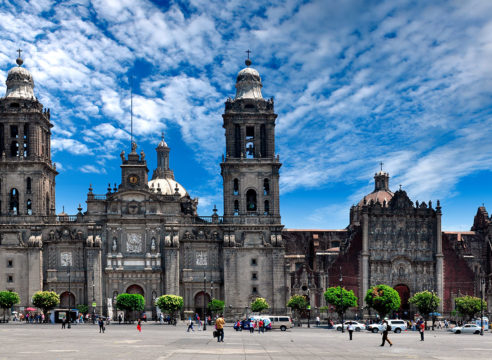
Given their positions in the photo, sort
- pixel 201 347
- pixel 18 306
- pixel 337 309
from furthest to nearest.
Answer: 1. pixel 18 306
2. pixel 337 309
3. pixel 201 347

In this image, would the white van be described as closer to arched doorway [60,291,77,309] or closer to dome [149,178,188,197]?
arched doorway [60,291,77,309]

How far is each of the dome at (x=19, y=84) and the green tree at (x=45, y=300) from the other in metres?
26.0

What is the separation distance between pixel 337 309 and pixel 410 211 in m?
18.6

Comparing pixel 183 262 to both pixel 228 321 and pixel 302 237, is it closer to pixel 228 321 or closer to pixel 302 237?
pixel 228 321

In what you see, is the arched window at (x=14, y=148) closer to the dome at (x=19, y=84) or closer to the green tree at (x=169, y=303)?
the dome at (x=19, y=84)

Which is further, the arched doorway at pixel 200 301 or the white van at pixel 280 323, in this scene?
the arched doorway at pixel 200 301

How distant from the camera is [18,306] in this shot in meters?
84.3

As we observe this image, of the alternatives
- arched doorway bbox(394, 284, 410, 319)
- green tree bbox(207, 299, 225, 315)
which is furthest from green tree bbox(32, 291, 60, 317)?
arched doorway bbox(394, 284, 410, 319)

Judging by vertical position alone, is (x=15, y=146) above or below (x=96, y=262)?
above

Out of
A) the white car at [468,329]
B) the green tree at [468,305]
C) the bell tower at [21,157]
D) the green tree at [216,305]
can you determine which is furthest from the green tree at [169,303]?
the green tree at [468,305]

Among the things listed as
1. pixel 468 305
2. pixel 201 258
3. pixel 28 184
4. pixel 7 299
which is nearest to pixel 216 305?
pixel 201 258

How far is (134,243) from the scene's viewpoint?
8744 centimetres

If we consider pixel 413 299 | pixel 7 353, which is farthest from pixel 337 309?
pixel 7 353

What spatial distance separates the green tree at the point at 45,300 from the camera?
79.8 metres
